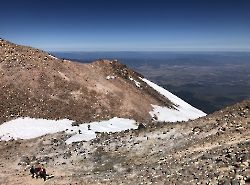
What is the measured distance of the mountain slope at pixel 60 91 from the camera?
60750mm

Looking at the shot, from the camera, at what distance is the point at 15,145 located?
A: 1887 inches

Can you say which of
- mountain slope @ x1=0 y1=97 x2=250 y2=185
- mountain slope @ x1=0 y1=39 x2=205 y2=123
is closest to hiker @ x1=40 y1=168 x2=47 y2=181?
mountain slope @ x1=0 y1=97 x2=250 y2=185

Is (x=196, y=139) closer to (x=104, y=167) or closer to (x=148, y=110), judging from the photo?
(x=104, y=167)

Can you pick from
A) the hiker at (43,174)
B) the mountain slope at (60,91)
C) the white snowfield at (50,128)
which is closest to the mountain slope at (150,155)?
the hiker at (43,174)

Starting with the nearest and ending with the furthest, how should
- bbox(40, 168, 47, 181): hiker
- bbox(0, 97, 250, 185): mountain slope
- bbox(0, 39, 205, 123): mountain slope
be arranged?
bbox(0, 97, 250, 185): mountain slope → bbox(40, 168, 47, 181): hiker → bbox(0, 39, 205, 123): mountain slope

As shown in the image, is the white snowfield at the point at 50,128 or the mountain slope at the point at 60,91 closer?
the white snowfield at the point at 50,128

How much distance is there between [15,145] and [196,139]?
78.4 feet

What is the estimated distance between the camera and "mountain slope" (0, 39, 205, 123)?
199ft

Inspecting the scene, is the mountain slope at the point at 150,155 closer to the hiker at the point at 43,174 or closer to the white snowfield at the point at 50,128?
the hiker at the point at 43,174

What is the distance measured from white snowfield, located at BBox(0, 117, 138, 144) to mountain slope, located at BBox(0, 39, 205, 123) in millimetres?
1804

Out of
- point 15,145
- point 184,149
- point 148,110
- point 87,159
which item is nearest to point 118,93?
point 148,110

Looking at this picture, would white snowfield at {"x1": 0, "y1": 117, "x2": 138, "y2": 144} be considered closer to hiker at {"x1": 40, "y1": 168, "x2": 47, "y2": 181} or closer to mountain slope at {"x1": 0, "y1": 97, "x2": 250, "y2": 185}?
mountain slope at {"x1": 0, "y1": 97, "x2": 250, "y2": 185}

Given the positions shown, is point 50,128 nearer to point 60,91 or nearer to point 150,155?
point 60,91

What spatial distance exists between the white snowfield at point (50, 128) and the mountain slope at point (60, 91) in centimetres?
180
